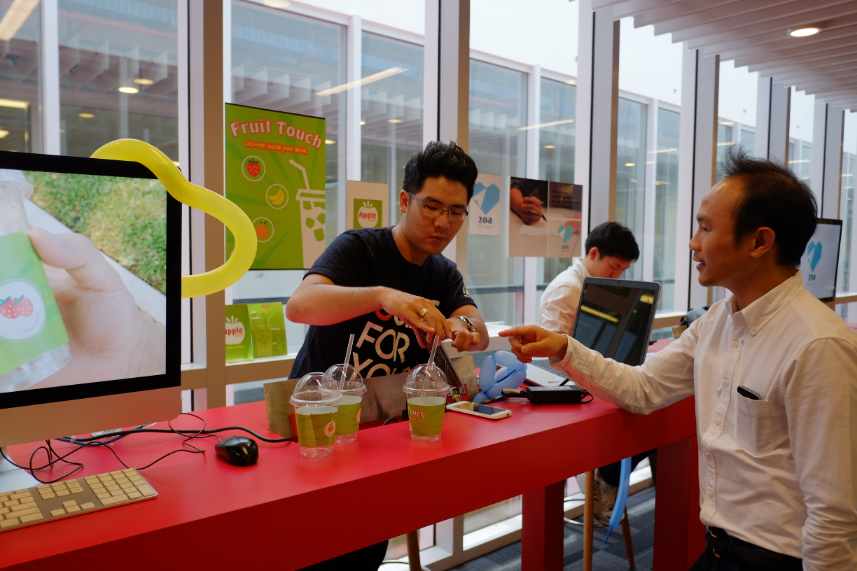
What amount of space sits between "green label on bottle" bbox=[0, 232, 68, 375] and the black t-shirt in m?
0.85

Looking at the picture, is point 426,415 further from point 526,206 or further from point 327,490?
point 526,206

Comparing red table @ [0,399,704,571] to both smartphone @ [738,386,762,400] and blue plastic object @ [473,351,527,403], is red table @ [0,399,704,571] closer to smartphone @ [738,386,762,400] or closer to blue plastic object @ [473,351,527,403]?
blue plastic object @ [473,351,527,403]

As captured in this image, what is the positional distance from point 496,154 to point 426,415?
334 cm

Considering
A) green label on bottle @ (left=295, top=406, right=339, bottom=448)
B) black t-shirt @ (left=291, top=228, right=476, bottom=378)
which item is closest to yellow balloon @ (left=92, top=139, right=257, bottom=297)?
black t-shirt @ (left=291, top=228, right=476, bottom=378)

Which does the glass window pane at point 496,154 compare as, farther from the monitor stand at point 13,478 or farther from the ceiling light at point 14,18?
the monitor stand at point 13,478

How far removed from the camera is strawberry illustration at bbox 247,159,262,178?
9.04 feet

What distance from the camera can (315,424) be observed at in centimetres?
136

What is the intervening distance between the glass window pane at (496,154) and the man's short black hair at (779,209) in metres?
2.68

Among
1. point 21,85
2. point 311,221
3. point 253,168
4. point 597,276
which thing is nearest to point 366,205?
point 311,221

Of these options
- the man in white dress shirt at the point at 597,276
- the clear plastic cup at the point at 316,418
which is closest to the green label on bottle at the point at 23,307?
the clear plastic cup at the point at 316,418

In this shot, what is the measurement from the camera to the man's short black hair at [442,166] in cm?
194

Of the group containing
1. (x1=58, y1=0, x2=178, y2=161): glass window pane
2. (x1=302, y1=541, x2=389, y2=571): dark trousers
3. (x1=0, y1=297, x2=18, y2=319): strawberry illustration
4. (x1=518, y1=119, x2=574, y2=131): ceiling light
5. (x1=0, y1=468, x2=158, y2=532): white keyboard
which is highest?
(x1=518, y1=119, x2=574, y2=131): ceiling light

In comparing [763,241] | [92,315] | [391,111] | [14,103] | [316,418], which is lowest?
[316,418]

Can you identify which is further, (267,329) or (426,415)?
(267,329)
